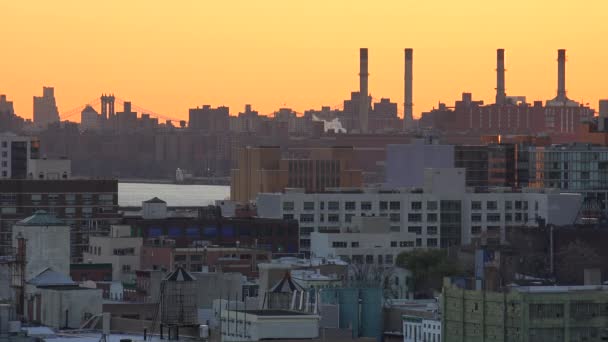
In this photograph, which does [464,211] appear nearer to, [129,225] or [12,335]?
[129,225]

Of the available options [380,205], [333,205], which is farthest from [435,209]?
[333,205]

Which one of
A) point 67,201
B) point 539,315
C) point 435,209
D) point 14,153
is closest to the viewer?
point 539,315

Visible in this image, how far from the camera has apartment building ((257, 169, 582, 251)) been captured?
11762 cm

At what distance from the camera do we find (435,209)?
11919 centimetres

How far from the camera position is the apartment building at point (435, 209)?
118 m

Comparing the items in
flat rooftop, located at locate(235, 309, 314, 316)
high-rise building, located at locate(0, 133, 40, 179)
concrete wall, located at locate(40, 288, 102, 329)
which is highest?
high-rise building, located at locate(0, 133, 40, 179)

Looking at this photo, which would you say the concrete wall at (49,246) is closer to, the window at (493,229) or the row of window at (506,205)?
the window at (493,229)

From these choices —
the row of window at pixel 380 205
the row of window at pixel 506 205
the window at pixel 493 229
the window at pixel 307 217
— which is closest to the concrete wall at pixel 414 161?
the row of window at pixel 506 205

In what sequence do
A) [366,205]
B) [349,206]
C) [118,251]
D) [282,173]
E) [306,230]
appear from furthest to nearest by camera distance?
[282,173], [366,205], [349,206], [306,230], [118,251]

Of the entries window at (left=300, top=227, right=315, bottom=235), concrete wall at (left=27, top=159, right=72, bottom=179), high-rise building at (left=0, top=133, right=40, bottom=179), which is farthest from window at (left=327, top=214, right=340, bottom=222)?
high-rise building at (left=0, top=133, right=40, bottom=179)

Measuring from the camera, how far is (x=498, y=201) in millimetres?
120688

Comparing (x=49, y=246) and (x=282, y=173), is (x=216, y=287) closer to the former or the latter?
(x=49, y=246)

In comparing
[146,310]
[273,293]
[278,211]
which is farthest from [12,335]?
[278,211]

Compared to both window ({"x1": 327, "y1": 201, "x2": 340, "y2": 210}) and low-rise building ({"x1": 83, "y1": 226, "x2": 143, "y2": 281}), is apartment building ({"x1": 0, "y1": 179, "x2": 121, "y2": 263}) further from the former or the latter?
low-rise building ({"x1": 83, "y1": 226, "x2": 143, "y2": 281})
